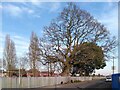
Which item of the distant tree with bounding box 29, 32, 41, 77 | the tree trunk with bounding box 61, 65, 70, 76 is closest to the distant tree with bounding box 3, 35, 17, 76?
the distant tree with bounding box 29, 32, 41, 77

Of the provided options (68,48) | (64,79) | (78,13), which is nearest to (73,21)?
(78,13)

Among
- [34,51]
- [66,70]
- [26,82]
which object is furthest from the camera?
[66,70]

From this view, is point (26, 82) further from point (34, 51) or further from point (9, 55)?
point (9, 55)

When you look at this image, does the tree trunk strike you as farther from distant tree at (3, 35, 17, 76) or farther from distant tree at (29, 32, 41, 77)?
distant tree at (3, 35, 17, 76)

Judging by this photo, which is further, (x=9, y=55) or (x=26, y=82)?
(x=9, y=55)

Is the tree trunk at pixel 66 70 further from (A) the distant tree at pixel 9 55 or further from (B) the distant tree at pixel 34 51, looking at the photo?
(A) the distant tree at pixel 9 55

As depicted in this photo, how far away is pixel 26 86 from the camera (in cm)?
4472

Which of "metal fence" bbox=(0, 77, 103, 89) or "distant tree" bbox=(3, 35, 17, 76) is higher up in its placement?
"distant tree" bbox=(3, 35, 17, 76)

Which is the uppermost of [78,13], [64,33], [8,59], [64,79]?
[78,13]

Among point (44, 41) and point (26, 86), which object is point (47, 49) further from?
point (26, 86)

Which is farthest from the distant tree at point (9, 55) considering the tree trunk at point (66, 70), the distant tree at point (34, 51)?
the tree trunk at point (66, 70)

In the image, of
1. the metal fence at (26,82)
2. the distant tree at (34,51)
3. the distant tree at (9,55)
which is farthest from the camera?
the distant tree at (9,55)

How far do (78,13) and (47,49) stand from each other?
969 centimetres

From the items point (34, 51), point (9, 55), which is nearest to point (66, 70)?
point (34, 51)
